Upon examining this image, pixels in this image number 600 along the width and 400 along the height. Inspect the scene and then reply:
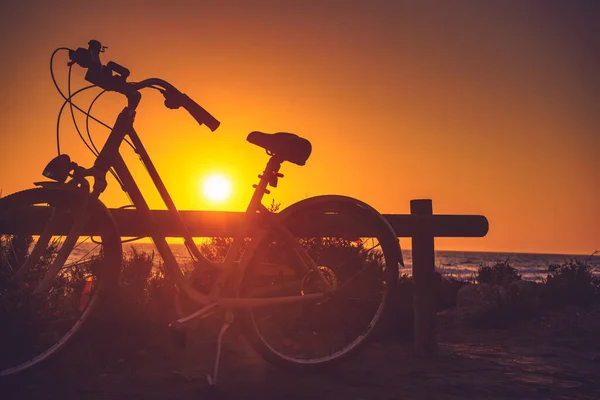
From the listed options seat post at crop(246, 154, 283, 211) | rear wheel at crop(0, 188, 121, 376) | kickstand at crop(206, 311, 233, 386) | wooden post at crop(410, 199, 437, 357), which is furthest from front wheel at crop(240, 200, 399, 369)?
rear wheel at crop(0, 188, 121, 376)

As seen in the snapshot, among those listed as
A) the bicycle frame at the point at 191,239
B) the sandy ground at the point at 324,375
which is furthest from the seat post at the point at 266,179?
the sandy ground at the point at 324,375

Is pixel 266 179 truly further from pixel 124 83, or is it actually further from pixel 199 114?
pixel 124 83

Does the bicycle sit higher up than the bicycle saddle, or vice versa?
the bicycle saddle

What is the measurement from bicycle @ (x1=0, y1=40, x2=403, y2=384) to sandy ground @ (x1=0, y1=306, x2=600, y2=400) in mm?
206

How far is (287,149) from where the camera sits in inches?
161

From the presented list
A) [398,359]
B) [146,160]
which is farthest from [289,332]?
[146,160]

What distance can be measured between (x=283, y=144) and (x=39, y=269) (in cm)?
226

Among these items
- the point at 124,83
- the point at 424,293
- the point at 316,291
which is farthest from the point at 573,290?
the point at 124,83

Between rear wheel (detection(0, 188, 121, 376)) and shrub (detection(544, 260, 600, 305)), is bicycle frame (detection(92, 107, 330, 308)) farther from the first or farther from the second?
shrub (detection(544, 260, 600, 305))

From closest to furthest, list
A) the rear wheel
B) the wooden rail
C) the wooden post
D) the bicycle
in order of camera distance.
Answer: the rear wheel < the bicycle < the wooden rail < the wooden post

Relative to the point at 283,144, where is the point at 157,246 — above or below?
below

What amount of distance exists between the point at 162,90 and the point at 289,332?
2871 millimetres

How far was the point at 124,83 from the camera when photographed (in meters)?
3.78

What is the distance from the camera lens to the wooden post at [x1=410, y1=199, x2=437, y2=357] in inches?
197
